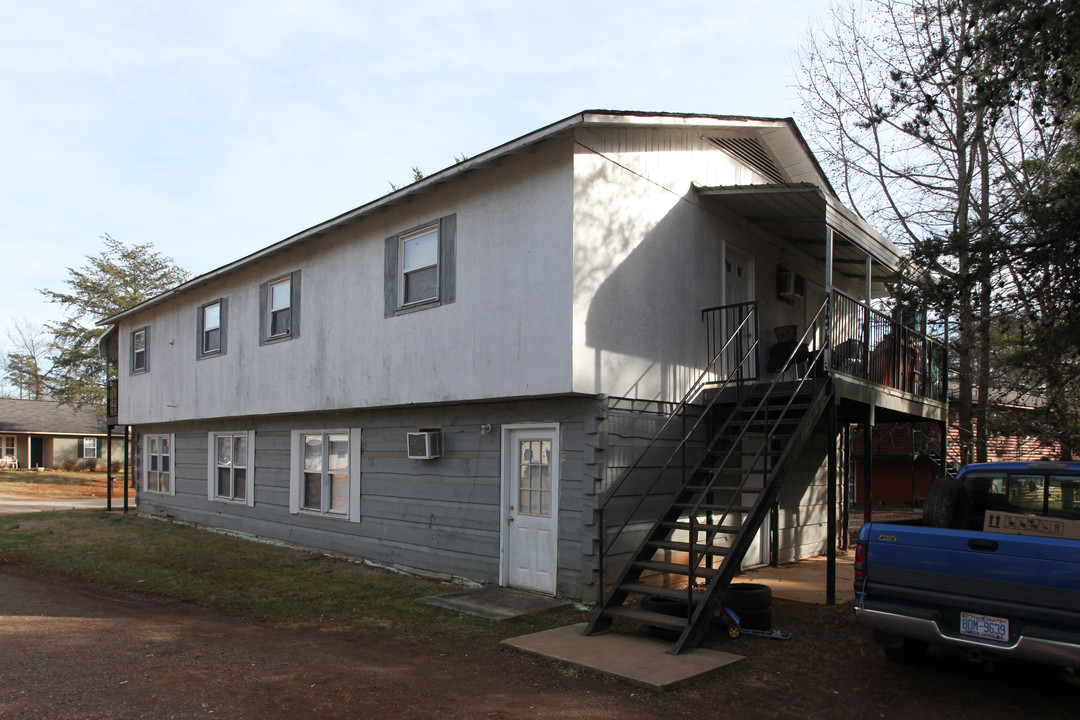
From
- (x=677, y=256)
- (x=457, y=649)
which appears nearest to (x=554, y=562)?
(x=457, y=649)

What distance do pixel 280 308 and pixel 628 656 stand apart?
9835 millimetres

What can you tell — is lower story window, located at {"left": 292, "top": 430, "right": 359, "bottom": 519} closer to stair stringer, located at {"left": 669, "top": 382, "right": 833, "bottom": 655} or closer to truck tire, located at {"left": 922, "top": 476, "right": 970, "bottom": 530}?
stair stringer, located at {"left": 669, "top": 382, "right": 833, "bottom": 655}

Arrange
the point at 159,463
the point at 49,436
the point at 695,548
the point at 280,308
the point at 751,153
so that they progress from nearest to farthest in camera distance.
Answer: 1. the point at 695,548
2. the point at 751,153
3. the point at 280,308
4. the point at 159,463
5. the point at 49,436

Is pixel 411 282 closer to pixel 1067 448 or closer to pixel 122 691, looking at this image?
pixel 122 691

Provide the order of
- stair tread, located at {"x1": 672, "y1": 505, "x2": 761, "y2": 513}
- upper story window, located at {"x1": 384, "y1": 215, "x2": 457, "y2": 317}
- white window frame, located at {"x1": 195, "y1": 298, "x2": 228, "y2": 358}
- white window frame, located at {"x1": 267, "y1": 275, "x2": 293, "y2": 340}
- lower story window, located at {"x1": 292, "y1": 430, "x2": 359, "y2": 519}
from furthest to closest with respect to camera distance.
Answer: white window frame, located at {"x1": 195, "y1": 298, "x2": 228, "y2": 358}
white window frame, located at {"x1": 267, "y1": 275, "x2": 293, "y2": 340}
lower story window, located at {"x1": 292, "y1": 430, "x2": 359, "y2": 519}
upper story window, located at {"x1": 384, "y1": 215, "x2": 457, "y2": 317}
stair tread, located at {"x1": 672, "y1": 505, "x2": 761, "y2": 513}

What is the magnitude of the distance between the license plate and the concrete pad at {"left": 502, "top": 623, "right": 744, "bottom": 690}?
1.85 metres

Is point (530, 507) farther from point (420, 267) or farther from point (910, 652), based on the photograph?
point (910, 652)

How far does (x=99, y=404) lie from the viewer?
3750cm

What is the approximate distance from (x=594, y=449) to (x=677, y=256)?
121 inches

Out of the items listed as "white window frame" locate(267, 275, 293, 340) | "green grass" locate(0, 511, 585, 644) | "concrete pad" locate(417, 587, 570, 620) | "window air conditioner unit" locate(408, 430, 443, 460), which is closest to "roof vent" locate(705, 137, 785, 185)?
"window air conditioner unit" locate(408, 430, 443, 460)

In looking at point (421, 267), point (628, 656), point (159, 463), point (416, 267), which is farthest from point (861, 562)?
point (159, 463)

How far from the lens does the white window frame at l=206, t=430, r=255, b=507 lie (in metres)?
15.1

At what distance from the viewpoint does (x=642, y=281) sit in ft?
31.1

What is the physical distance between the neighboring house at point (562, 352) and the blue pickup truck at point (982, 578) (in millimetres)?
1558
